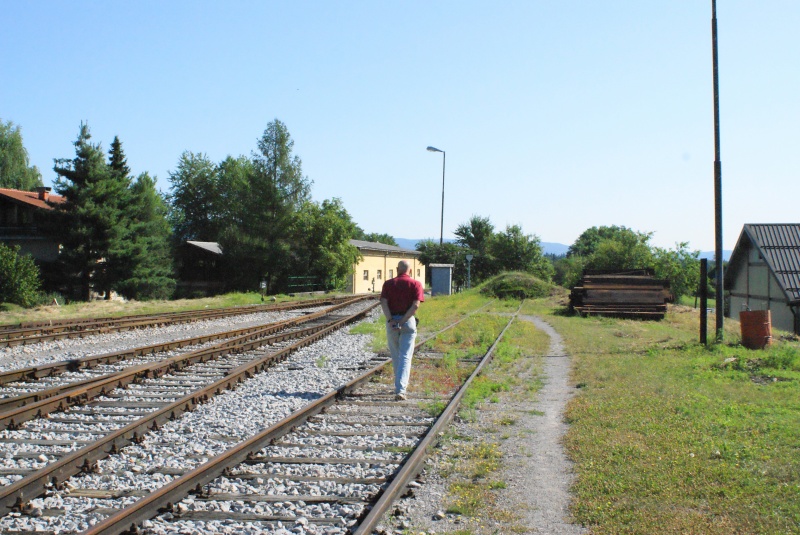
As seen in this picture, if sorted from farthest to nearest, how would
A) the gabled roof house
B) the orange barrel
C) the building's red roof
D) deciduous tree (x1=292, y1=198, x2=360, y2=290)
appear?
deciduous tree (x1=292, y1=198, x2=360, y2=290)
the building's red roof
the gabled roof house
the orange barrel

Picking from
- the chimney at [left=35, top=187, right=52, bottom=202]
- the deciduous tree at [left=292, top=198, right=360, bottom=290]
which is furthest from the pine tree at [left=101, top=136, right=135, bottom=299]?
the deciduous tree at [left=292, top=198, right=360, bottom=290]

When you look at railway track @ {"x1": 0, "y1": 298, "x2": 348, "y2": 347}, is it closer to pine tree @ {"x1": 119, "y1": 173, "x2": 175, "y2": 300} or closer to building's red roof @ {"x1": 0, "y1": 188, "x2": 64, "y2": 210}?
pine tree @ {"x1": 119, "y1": 173, "x2": 175, "y2": 300}

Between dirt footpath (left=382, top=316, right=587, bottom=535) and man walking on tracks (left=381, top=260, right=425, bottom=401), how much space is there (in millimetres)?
1187

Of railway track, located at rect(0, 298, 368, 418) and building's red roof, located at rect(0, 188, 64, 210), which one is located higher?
building's red roof, located at rect(0, 188, 64, 210)

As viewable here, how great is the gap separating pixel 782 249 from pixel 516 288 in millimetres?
13341

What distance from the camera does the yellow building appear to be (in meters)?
53.8

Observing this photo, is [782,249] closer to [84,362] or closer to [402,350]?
[402,350]

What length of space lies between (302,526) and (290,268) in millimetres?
45156

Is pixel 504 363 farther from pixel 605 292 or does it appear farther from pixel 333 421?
pixel 605 292

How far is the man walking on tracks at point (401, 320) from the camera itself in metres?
8.77

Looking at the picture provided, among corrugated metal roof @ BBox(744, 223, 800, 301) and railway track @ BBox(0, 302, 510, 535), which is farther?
corrugated metal roof @ BBox(744, 223, 800, 301)

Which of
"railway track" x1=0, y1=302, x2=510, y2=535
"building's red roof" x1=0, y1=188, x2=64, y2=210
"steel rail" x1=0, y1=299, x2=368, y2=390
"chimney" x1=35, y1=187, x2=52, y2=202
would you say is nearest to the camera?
"railway track" x1=0, y1=302, x2=510, y2=535

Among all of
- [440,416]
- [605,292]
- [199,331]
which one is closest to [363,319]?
[199,331]

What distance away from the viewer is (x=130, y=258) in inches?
1485
